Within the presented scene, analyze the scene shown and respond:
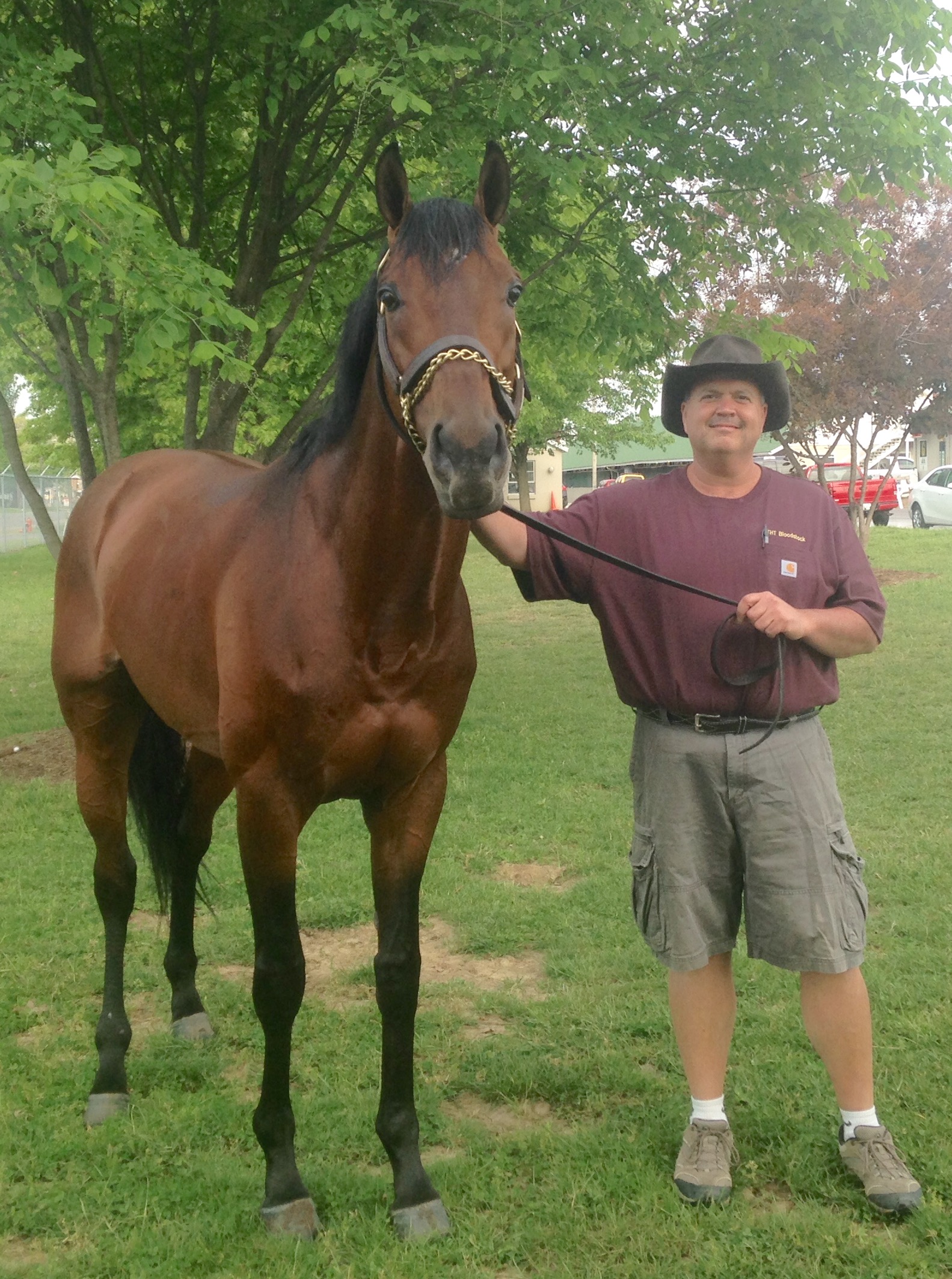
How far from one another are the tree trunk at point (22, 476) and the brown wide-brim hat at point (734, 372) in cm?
543

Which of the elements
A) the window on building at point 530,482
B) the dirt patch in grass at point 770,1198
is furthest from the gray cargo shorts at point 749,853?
the window on building at point 530,482

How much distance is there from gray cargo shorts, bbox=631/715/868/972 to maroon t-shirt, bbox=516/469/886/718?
122 millimetres

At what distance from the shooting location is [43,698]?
9.91 meters

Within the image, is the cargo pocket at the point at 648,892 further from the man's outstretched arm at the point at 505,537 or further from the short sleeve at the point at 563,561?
the man's outstretched arm at the point at 505,537

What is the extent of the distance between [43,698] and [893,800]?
731cm

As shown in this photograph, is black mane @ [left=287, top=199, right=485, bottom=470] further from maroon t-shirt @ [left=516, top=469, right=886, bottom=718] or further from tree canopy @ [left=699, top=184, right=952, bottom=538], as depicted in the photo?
tree canopy @ [left=699, top=184, right=952, bottom=538]

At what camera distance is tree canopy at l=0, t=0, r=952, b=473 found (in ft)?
18.2

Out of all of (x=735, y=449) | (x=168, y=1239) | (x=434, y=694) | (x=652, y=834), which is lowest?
(x=168, y=1239)

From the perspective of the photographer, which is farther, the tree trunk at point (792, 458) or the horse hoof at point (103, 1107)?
the tree trunk at point (792, 458)

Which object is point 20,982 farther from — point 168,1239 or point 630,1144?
point 630,1144

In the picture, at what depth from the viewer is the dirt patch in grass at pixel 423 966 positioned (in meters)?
4.16

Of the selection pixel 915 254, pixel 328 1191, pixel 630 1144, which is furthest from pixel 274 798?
pixel 915 254

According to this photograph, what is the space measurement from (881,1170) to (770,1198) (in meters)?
0.29

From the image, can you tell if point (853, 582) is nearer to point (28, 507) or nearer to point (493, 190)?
point (493, 190)
